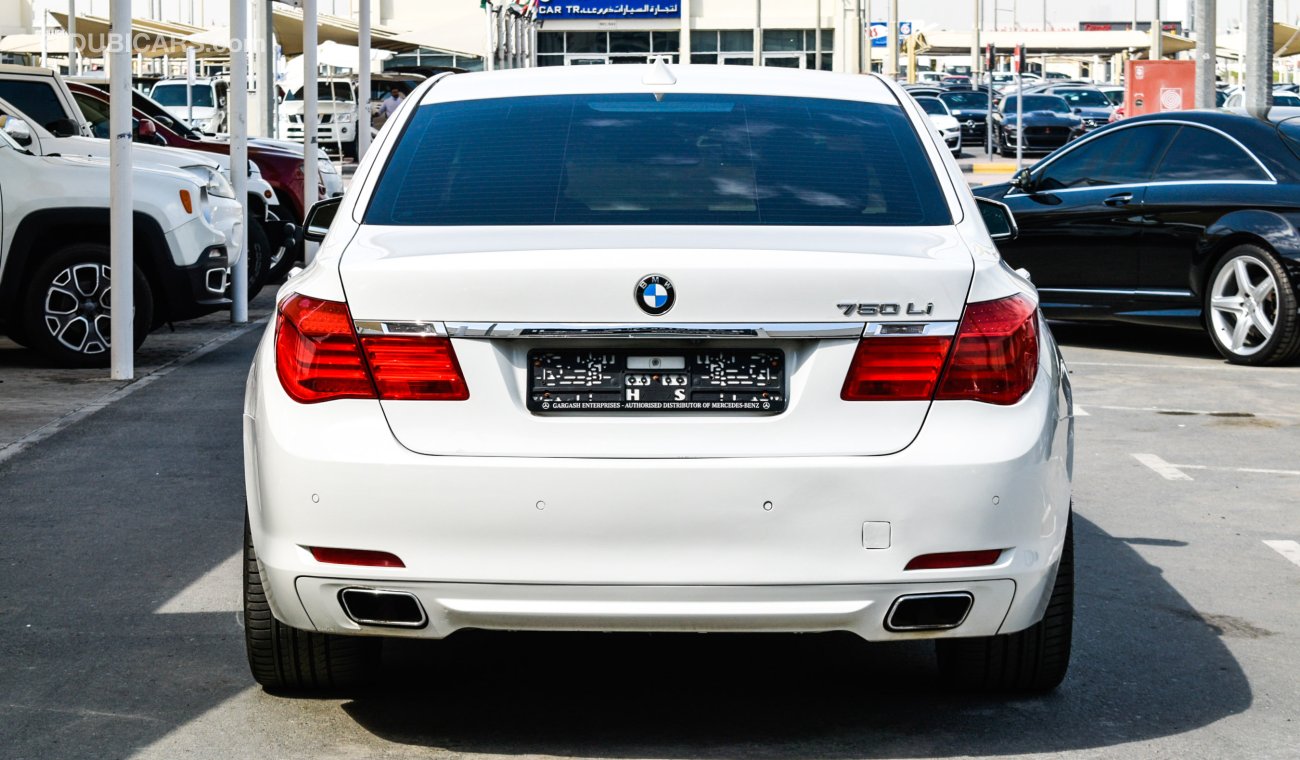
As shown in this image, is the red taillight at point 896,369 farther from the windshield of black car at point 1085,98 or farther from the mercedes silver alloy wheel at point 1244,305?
the windshield of black car at point 1085,98

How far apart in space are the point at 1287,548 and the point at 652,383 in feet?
11.5

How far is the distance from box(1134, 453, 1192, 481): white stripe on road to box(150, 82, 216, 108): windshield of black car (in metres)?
35.3

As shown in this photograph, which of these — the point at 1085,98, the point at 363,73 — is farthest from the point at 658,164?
the point at 1085,98

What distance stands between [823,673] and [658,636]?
21.7 inches

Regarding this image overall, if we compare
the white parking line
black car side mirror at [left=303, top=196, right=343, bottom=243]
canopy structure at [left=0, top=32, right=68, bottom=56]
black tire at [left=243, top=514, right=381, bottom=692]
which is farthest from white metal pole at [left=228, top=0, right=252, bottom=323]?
canopy structure at [left=0, top=32, right=68, bottom=56]

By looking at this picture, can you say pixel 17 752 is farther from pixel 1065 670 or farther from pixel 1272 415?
pixel 1272 415

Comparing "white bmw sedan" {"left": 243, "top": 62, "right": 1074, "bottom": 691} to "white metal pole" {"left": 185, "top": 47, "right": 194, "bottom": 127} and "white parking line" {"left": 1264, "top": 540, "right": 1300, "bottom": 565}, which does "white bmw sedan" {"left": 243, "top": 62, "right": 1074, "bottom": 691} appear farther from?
"white metal pole" {"left": 185, "top": 47, "right": 194, "bottom": 127}

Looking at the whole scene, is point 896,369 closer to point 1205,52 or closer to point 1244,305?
point 1244,305

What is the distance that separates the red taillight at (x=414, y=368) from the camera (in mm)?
4102

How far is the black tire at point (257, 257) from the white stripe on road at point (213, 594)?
9.41 m

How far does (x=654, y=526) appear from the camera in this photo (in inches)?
160

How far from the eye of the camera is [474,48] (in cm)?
8188

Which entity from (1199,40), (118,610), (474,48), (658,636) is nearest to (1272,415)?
(658,636)

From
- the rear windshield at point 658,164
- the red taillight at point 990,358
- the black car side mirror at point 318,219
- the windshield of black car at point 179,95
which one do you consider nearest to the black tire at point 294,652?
the rear windshield at point 658,164
